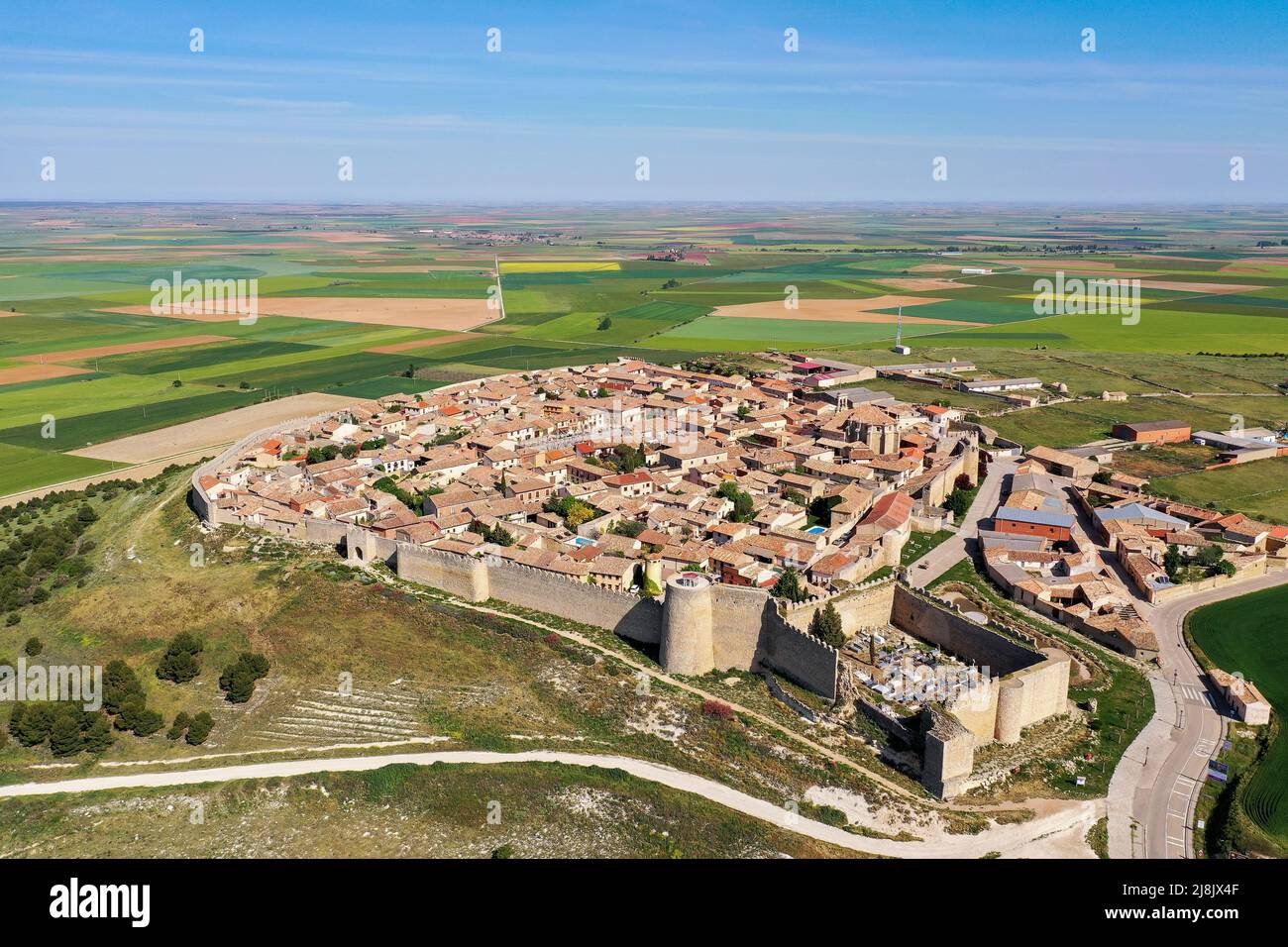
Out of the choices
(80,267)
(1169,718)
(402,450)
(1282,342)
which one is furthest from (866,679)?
(80,267)

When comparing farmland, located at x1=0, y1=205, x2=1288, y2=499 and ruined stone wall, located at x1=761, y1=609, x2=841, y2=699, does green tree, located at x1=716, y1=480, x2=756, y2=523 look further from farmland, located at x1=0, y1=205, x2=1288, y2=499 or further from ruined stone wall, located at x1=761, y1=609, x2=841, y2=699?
farmland, located at x1=0, y1=205, x2=1288, y2=499

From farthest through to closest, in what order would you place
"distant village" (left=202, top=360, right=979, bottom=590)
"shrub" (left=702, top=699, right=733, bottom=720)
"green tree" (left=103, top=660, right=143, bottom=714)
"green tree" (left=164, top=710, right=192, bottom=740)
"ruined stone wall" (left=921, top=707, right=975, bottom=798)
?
"distant village" (left=202, top=360, right=979, bottom=590)
"green tree" (left=103, top=660, right=143, bottom=714)
"green tree" (left=164, top=710, right=192, bottom=740)
"shrub" (left=702, top=699, right=733, bottom=720)
"ruined stone wall" (left=921, top=707, right=975, bottom=798)

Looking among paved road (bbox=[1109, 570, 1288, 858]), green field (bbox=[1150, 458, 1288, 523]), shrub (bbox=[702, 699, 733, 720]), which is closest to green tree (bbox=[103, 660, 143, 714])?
shrub (bbox=[702, 699, 733, 720])

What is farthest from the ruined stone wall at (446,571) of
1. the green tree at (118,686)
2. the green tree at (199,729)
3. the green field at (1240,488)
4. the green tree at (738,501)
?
the green field at (1240,488)


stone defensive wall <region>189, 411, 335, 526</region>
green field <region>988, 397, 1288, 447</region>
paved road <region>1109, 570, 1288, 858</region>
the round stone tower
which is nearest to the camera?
paved road <region>1109, 570, 1288, 858</region>

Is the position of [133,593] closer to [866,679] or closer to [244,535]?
[244,535]

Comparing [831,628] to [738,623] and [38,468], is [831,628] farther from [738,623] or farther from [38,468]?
[38,468]

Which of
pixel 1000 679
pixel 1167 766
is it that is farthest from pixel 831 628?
pixel 1167 766
